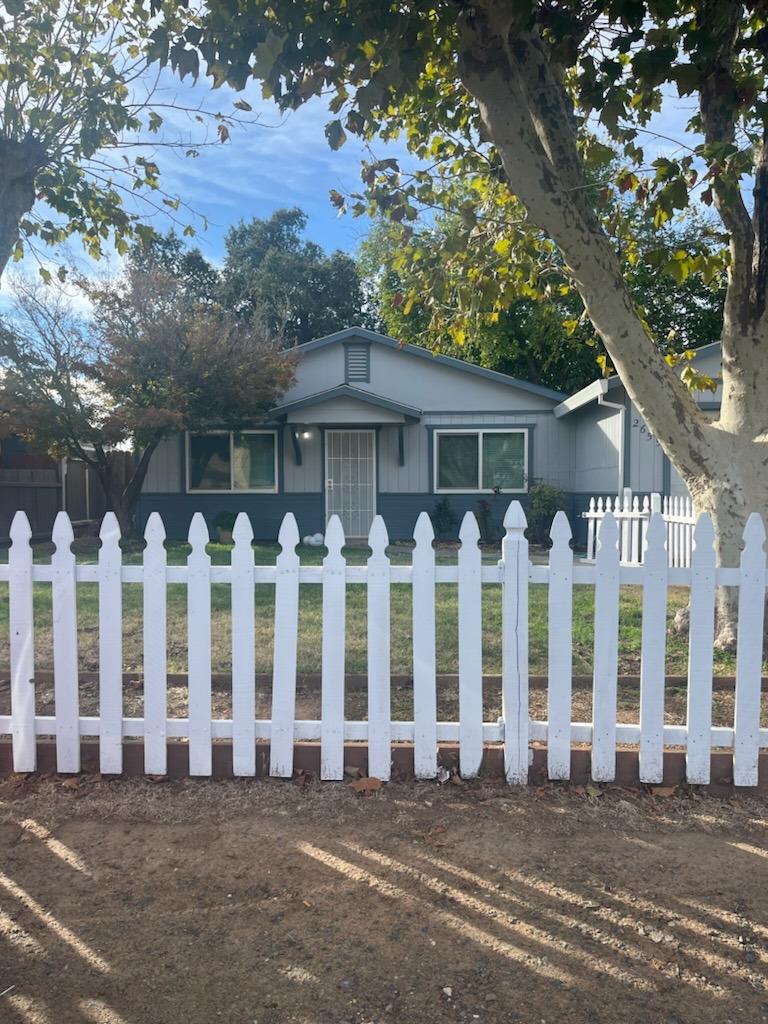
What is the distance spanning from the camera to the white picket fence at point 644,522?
31.6 feet

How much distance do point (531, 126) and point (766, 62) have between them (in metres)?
1.89

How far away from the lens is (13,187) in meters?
4.05

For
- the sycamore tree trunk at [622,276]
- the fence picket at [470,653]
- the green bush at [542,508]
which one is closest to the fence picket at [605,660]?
the fence picket at [470,653]

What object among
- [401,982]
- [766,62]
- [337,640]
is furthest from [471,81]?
[401,982]

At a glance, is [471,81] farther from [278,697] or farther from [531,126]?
[278,697]

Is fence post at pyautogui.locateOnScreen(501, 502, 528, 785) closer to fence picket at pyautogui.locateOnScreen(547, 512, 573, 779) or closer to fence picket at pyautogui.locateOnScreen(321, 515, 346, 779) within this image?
fence picket at pyautogui.locateOnScreen(547, 512, 573, 779)

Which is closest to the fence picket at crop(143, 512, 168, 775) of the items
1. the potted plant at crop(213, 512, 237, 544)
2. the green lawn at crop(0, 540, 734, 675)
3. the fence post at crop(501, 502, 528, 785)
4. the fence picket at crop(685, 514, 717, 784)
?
the fence post at crop(501, 502, 528, 785)

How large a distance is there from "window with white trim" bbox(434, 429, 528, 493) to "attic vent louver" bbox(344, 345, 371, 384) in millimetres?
1902

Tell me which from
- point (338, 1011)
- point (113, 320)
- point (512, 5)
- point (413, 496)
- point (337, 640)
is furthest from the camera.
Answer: point (413, 496)

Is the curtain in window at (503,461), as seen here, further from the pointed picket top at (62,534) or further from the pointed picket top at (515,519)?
the pointed picket top at (62,534)

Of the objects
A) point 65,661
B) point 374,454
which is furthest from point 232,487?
point 65,661

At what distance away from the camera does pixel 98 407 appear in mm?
13828

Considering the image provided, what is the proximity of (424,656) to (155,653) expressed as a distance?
48.6 inches

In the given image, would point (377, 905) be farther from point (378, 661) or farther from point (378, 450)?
point (378, 450)
